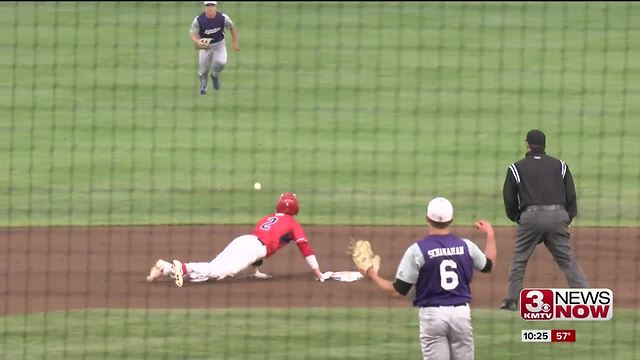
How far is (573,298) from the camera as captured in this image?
1294 centimetres

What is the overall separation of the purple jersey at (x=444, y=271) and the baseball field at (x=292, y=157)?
8.03ft

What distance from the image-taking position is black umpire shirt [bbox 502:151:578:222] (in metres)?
13.1

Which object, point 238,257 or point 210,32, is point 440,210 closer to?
point 238,257

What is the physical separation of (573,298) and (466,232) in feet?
14.9

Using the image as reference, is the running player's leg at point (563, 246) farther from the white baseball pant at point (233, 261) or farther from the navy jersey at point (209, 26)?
the navy jersey at point (209, 26)

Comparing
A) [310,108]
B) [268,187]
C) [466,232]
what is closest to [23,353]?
[466,232]

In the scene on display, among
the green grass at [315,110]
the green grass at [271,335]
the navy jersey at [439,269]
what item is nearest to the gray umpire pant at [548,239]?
the green grass at [271,335]

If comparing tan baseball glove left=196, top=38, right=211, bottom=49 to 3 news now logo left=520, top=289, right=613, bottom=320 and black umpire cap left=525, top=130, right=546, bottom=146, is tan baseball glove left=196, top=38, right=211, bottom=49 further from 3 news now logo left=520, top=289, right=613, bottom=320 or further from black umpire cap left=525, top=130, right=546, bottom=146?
3 news now logo left=520, top=289, right=613, bottom=320

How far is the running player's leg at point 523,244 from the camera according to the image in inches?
518

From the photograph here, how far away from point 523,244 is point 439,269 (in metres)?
3.67

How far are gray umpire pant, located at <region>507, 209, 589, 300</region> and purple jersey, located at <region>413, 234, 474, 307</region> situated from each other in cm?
341

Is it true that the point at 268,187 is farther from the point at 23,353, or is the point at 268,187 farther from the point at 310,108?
the point at 23,353

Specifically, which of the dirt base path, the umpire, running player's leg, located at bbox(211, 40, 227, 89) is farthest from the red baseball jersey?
running player's leg, located at bbox(211, 40, 227, 89)

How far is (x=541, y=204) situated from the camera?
Result: 1312 cm
